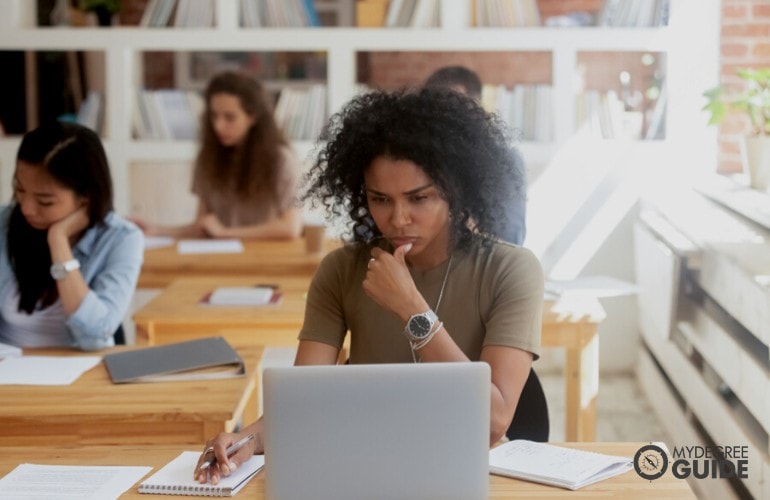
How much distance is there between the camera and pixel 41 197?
278cm

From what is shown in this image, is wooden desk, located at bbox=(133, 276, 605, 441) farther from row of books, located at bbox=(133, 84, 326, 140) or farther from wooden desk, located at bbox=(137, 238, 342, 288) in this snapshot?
row of books, located at bbox=(133, 84, 326, 140)

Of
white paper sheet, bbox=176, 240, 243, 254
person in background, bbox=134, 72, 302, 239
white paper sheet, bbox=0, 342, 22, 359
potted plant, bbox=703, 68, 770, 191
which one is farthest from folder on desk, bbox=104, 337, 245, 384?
potted plant, bbox=703, 68, 770, 191

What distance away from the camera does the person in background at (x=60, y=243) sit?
2.75 metres

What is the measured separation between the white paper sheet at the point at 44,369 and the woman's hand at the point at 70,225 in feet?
1.19

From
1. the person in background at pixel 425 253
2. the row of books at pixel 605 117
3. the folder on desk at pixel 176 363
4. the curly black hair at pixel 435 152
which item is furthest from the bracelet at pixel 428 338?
the row of books at pixel 605 117

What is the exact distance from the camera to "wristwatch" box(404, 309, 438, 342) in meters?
1.90

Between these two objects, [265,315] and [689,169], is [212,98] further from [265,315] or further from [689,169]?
[689,169]

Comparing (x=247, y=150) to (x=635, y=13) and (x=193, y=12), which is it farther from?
(x=635, y=13)

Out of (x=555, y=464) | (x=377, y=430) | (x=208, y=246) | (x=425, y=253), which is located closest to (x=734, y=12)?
(x=208, y=246)

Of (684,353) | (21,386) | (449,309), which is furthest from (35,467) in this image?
(684,353)

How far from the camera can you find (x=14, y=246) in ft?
9.33

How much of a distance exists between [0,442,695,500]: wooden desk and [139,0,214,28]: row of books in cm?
336

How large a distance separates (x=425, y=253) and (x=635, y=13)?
3085 mm

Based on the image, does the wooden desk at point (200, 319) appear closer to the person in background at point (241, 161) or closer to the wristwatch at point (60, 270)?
the wristwatch at point (60, 270)
